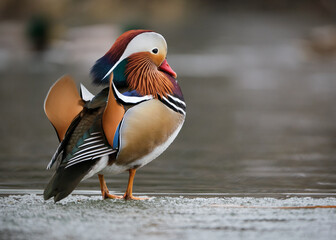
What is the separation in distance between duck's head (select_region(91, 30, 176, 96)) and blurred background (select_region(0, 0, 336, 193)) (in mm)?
947

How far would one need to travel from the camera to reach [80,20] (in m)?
29.8

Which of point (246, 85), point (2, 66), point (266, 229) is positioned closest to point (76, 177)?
point (266, 229)

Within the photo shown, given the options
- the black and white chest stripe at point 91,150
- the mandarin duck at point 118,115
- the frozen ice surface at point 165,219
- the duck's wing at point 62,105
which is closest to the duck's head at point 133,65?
the mandarin duck at point 118,115

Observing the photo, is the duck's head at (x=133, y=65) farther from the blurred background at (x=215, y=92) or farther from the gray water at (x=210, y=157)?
the blurred background at (x=215, y=92)

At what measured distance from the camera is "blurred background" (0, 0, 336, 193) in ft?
20.5

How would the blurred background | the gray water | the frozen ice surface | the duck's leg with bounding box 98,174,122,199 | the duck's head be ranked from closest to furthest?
the frozen ice surface, the gray water, the duck's head, the duck's leg with bounding box 98,174,122,199, the blurred background

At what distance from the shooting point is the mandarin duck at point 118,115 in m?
4.52

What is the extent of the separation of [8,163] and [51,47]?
13.8 m

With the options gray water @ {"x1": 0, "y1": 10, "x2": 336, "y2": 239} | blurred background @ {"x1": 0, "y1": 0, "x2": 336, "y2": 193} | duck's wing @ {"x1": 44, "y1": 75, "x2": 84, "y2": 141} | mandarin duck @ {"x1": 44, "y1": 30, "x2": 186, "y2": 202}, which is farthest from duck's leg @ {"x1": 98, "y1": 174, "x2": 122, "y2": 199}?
blurred background @ {"x1": 0, "y1": 0, "x2": 336, "y2": 193}

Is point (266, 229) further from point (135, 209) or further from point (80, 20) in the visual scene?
point (80, 20)

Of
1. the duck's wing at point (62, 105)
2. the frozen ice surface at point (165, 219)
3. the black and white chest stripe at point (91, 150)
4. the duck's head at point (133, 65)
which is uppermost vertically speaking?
the duck's head at point (133, 65)

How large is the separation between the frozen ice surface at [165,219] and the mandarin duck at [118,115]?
21 centimetres

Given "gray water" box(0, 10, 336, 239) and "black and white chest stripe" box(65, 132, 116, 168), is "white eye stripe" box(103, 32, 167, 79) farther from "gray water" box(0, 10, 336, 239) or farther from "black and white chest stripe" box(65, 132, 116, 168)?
"gray water" box(0, 10, 336, 239)

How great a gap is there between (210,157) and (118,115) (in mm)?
2959
